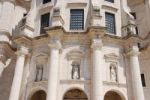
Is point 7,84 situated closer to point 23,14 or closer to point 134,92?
point 23,14

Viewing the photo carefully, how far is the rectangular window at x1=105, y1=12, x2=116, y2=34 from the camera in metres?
25.9

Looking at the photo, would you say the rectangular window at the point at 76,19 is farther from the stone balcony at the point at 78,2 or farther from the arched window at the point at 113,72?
the arched window at the point at 113,72

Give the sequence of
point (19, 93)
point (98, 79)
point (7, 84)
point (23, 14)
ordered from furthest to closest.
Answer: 1. point (23, 14)
2. point (7, 84)
3. point (19, 93)
4. point (98, 79)

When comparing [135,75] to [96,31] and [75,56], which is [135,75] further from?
[75,56]

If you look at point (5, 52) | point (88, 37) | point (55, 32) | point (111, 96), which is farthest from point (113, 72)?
point (5, 52)

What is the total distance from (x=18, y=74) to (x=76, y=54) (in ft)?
18.2

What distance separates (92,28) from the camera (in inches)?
906

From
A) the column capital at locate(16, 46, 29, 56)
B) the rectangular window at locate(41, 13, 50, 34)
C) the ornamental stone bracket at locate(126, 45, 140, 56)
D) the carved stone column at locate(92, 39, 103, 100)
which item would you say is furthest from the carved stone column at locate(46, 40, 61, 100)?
the ornamental stone bracket at locate(126, 45, 140, 56)

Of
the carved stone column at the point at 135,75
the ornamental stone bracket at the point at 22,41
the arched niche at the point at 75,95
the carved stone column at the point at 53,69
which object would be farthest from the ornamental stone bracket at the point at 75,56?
the carved stone column at the point at 135,75

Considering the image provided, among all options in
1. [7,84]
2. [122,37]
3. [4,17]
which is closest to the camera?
[122,37]

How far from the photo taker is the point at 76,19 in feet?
85.5

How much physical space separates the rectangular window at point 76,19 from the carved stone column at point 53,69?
10.8ft

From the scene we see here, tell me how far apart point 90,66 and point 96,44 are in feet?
6.71

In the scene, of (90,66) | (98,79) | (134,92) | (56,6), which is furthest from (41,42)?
(134,92)
